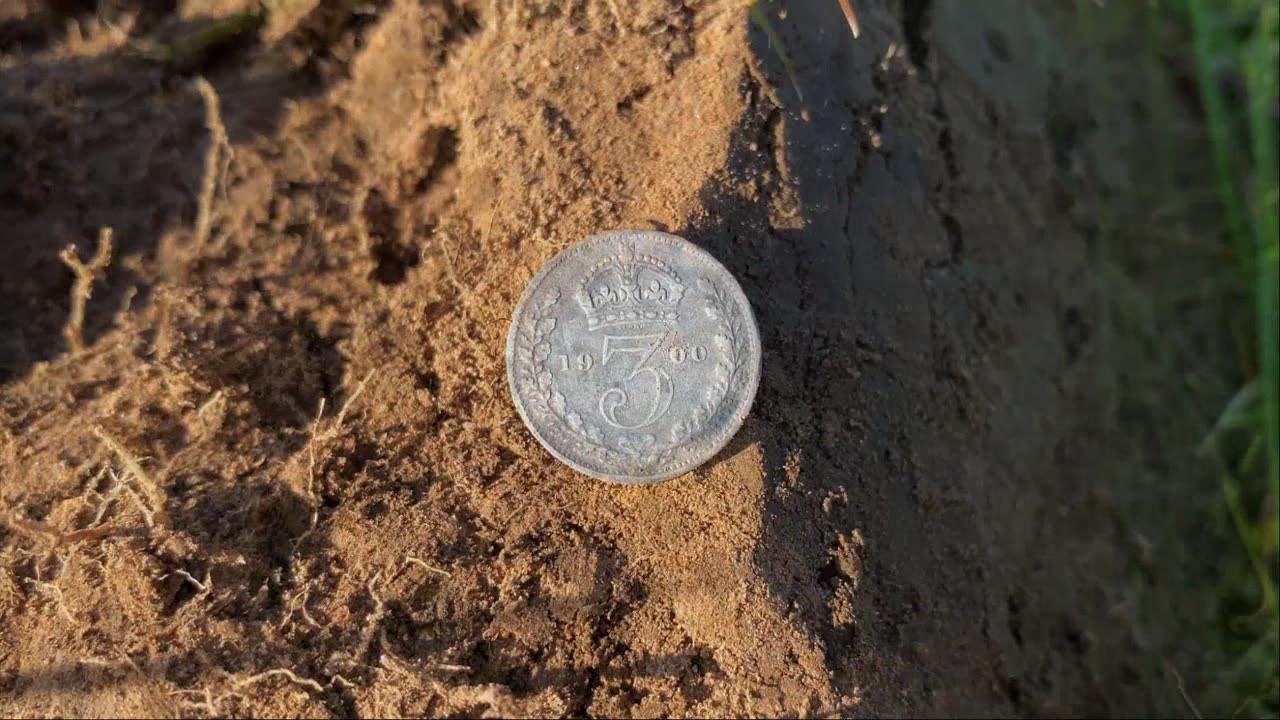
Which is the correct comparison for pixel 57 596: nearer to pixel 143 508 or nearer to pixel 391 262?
pixel 143 508

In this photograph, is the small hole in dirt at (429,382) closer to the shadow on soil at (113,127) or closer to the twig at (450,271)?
the twig at (450,271)

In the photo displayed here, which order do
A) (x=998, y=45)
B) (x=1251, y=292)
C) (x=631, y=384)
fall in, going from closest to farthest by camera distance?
(x=631, y=384)
(x=998, y=45)
(x=1251, y=292)

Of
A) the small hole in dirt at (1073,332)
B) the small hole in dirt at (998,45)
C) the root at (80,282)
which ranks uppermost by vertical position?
the root at (80,282)

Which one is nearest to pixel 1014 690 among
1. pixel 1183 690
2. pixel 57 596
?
pixel 1183 690

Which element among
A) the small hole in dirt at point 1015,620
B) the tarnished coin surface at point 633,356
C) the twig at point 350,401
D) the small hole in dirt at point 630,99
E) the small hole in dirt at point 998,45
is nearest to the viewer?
the tarnished coin surface at point 633,356

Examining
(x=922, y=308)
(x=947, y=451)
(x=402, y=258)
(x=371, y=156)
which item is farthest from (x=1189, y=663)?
(x=371, y=156)

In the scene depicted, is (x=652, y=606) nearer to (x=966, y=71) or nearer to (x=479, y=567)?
(x=479, y=567)

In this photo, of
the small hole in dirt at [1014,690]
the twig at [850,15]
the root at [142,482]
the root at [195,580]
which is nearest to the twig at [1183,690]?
the small hole in dirt at [1014,690]
